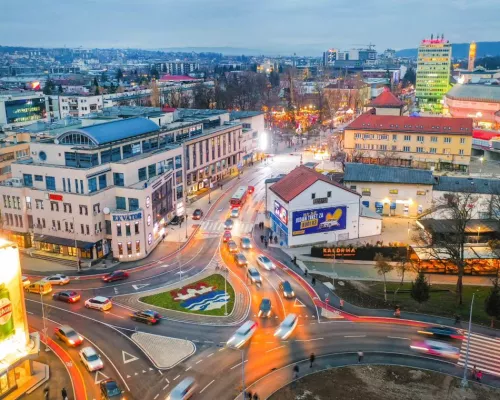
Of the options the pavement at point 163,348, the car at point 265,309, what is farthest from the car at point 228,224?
the pavement at point 163,348

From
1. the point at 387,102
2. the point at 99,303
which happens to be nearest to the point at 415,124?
the point at 387,102

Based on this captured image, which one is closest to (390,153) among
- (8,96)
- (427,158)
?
(427,158)

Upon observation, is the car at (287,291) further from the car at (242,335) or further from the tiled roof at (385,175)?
the tiled roof at (385,175)

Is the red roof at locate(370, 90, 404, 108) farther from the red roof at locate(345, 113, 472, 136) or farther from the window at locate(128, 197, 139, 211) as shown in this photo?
the window at locate(128, 197, 139, 211)

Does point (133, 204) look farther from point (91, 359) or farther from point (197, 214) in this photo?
point (91, 359)

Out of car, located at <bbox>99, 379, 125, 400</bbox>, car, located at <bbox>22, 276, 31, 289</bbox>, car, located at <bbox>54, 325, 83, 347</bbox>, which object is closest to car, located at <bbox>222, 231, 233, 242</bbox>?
car, located at <bbox>22, 276, 31, 289</bbox>

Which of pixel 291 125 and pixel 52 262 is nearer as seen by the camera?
pixel 52 262

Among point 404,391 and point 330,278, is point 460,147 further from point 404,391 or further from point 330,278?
point 404,391
